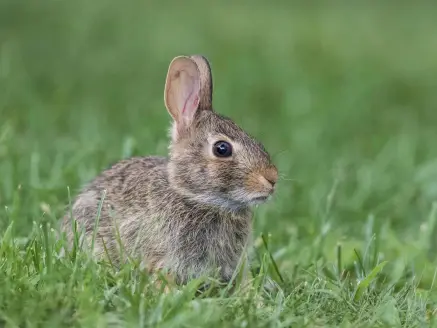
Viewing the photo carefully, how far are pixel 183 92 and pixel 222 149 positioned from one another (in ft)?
1.57

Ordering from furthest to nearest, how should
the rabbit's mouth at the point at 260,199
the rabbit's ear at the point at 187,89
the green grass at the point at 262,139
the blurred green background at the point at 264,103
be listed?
the blurred green background at the point at 264,103, the rabbit's ear at the point at 187,89, the rabbit's mouth at the point at 260,199, the green grass at the point at 262,139

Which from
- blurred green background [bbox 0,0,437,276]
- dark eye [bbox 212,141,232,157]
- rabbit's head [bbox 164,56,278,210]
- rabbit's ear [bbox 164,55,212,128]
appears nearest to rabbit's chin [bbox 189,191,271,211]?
rabbit's head [bbox 164,56,278,210]

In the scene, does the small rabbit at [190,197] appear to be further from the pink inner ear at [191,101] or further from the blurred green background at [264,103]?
the blurred green background at [264,103]

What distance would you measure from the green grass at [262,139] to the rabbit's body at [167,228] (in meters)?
0.22

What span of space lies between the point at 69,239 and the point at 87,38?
7269mm

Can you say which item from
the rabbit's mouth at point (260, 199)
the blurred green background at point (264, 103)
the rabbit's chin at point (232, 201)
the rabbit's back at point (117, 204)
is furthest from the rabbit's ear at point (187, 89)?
the blurred green background at point (264, 103)

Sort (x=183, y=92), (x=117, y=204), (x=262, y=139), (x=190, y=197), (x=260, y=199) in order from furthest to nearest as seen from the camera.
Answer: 1. (x=262, y=139)
2. (x=183, y=92)
3. (x=117, y=204)
4. (x=190, y=197)
5. (x=260, y=199)

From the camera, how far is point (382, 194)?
25.5 ft

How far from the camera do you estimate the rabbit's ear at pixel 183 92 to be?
5598 mm

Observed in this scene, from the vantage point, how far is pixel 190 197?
5.31 m

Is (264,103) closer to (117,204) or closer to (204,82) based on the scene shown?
(204,82)

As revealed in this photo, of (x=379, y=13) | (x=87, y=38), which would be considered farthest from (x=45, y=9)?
(x=379, y=13)

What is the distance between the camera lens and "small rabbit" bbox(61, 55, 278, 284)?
516 cm

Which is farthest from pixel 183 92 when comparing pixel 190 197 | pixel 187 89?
pixel 190 197
